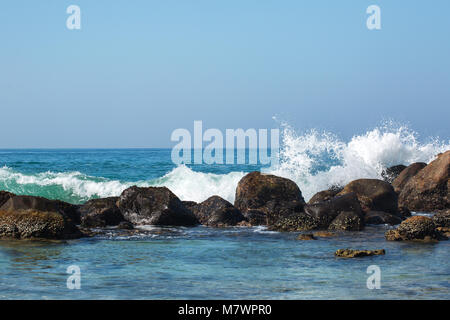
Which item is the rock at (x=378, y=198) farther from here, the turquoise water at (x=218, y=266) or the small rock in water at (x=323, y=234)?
the small rock in water at (x=323, y=234)

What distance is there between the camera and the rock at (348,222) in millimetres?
15555

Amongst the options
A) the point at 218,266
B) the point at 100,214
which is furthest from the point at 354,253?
the point at 100,214

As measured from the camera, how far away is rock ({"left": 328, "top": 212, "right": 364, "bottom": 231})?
15.6 meters

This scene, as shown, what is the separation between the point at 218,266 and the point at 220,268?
0.21m

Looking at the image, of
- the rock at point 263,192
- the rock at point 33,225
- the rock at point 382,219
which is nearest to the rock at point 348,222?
the rock at point 382,219

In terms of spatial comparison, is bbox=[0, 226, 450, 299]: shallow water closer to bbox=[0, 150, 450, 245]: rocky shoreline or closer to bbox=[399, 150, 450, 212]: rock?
bbox=[0, 150, 450, 245]: rocky shoreline

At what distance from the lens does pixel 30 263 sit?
34.5 feet

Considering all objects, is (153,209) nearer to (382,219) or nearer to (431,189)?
(382,219)

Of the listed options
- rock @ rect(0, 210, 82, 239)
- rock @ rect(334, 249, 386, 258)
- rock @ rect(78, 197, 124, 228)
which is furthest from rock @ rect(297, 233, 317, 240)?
rock @ rect(78, 197, 124, 228)

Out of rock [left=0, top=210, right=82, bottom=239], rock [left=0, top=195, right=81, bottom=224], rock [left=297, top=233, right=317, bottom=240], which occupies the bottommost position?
rock [left=297, top=233, right=317, bottom=240]

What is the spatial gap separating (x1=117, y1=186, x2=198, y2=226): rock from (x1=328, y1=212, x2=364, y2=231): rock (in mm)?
4324

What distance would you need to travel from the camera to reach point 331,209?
53.3 feet
